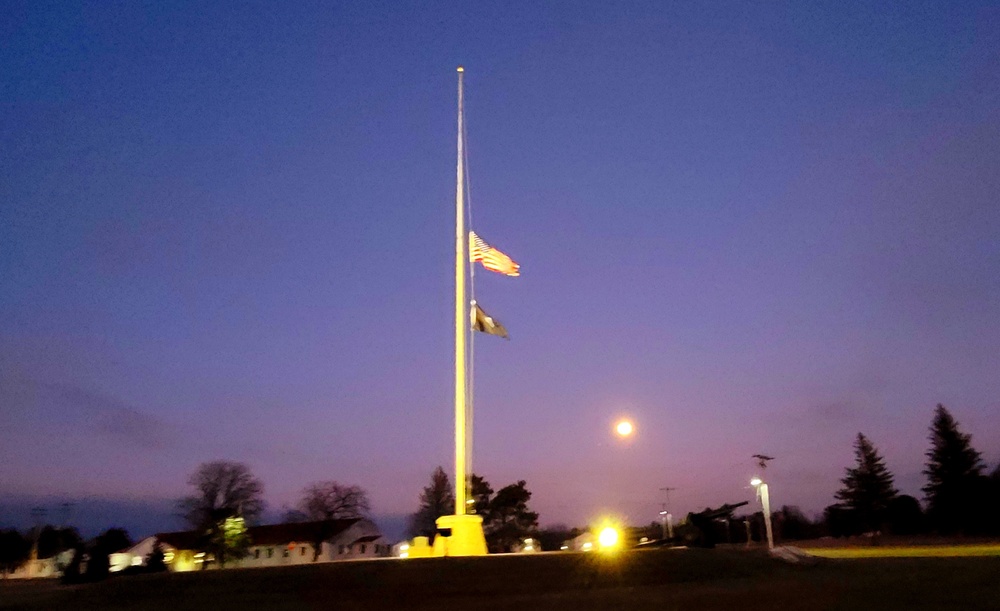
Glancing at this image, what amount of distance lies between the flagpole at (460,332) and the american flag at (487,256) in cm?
16

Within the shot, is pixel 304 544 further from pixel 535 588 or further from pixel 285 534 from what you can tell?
pixel 535 588

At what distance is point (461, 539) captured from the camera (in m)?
13.0

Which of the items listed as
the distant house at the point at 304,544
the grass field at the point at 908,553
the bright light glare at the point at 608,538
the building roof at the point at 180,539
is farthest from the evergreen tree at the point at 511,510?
the bright light glare at the point at 608,538

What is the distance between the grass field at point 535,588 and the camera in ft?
27.0

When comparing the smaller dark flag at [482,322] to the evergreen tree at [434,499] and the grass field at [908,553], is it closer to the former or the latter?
the grass field at [908,553]

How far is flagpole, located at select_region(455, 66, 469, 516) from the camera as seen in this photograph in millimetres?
13648

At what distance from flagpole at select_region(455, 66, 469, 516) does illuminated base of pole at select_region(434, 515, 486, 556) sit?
15.6 inches

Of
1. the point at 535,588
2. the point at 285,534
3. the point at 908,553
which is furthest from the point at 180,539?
the point at 535,588

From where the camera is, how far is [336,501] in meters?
74.9

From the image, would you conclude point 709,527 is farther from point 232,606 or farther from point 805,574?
point 232,606

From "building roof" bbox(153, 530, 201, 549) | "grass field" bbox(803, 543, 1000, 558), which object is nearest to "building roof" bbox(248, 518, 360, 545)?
"building roof" bbox(153, 530, 201, 549)

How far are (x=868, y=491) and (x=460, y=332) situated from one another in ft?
230

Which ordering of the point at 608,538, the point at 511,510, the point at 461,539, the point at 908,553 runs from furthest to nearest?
the point at 511,510, the point at 908,553, the point at 608,538, the point at 461,539

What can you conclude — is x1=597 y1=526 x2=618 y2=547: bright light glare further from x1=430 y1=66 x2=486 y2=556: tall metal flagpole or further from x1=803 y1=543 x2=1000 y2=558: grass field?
x1=803 y1=543 x2=1000 y2=558: grass field
